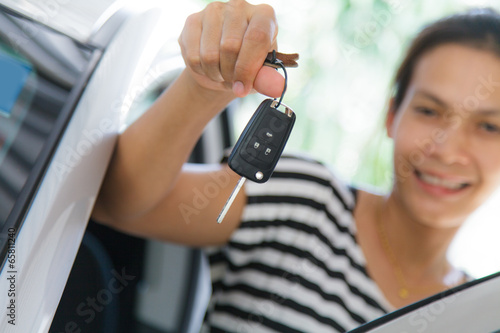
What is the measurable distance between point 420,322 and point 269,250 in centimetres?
60

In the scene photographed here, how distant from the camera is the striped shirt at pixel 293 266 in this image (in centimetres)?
119

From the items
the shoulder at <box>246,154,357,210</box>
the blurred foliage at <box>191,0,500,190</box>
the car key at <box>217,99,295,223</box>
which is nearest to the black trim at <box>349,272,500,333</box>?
the car key at <box>217,99,295,223</box>

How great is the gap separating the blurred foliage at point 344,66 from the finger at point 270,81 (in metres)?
2.17

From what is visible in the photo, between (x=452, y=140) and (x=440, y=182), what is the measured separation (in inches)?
3.9

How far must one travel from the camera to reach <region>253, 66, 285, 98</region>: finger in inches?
29.1

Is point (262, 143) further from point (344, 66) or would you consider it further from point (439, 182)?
point (344, 66)

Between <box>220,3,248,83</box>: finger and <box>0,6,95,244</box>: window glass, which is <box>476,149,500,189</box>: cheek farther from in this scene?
<box>0,6,95,244</box>: window glass

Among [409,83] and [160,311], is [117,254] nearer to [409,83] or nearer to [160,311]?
[160,311]

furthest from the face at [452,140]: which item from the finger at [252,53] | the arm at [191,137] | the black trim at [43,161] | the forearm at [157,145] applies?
the black trim at [43,161]

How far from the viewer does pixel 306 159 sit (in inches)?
50.1

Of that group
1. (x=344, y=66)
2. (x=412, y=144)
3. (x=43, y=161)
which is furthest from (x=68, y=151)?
(x=344, y=66)

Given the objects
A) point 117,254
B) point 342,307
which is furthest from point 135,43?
point 342,307

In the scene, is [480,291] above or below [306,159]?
below

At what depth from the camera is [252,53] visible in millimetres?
735
